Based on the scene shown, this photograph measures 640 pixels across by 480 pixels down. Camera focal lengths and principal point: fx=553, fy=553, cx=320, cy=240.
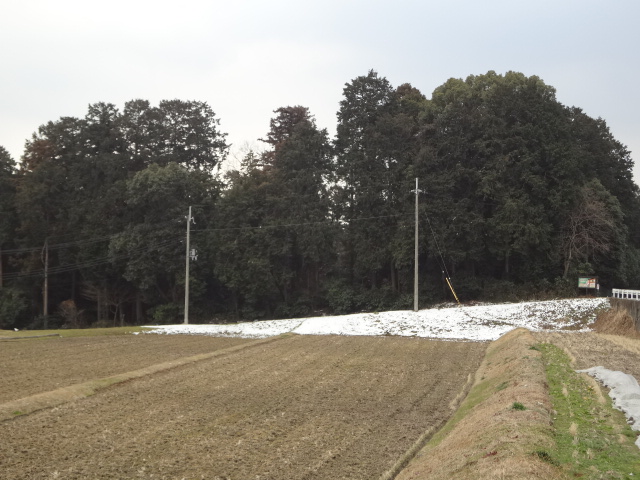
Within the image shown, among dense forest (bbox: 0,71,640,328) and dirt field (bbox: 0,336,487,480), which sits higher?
dense forest (bbox: 0,71,640,328)

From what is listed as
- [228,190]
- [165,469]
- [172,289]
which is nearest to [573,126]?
[228,190]

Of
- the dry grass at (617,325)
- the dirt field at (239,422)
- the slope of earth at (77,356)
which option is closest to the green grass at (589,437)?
the dirt field at (239,422)

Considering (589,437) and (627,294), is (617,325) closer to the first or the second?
(627,294)

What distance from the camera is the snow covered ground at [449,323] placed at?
2978 cm

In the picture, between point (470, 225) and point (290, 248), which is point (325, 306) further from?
point (470, 225)

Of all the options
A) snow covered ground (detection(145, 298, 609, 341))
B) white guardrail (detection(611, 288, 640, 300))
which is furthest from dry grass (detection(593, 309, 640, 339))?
white guardrail (detection(611, 288, 640, 300))

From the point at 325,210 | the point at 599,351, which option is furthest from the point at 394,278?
the point at 599,351

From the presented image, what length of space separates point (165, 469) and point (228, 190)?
45.6 metres

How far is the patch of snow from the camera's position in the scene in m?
8.65

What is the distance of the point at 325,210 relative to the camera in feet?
160

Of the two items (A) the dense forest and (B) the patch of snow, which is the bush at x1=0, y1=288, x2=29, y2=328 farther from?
(B) the patch of snow

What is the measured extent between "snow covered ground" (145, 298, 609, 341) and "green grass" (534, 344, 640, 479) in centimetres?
1760

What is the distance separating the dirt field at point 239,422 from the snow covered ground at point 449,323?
12046 millimetres

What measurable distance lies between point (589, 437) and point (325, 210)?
41575mm
